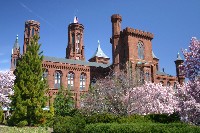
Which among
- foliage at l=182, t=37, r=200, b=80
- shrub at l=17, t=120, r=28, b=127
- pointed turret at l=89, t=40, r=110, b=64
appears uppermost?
pointed turret at l=89, t=40, r=110, b=64

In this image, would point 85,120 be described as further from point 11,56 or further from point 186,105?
point 11,56

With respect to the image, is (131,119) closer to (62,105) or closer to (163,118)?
(163,118)

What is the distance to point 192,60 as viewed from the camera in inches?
557

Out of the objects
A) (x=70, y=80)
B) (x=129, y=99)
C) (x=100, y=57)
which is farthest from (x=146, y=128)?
(x=100, y=57)

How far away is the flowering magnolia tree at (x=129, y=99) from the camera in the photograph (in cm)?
2836

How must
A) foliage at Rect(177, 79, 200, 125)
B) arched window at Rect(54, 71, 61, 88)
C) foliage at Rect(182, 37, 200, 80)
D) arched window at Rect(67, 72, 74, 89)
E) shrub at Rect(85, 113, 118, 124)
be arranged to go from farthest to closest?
arched window at Rect(67, 72, 74, 89), arched window at Rect(54, 71, 61, 88), shrub at Rect(85, 113, 118, 124), foliage at Rect(177, 79, 200, 125), foliage at Rect(182, 37, 200, 80)

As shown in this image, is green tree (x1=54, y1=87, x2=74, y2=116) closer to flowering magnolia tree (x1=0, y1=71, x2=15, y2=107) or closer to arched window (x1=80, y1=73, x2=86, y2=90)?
flowering magnolia tree (x1=0, y1=71, x2=15, y2=107)

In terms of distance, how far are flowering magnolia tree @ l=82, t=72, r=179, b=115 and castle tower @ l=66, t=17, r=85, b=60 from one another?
1489 inches

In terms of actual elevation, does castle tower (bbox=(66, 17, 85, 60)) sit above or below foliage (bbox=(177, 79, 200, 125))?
above

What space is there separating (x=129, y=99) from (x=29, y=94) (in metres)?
11.1

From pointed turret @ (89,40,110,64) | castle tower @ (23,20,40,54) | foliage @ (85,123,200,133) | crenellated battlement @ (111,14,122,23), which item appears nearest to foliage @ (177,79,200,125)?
foliage @ (85,123,200,133)

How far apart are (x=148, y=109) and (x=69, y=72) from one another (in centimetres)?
2178

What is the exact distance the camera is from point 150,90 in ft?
110

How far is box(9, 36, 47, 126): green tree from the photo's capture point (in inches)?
1169
